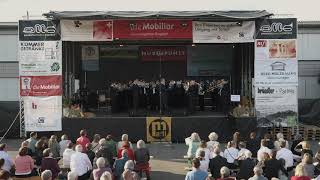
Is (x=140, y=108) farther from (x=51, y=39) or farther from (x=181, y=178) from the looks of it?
(x=181, y=178)

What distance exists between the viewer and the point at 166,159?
17672 millimetres

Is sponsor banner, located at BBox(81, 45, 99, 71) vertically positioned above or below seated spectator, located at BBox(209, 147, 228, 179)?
above

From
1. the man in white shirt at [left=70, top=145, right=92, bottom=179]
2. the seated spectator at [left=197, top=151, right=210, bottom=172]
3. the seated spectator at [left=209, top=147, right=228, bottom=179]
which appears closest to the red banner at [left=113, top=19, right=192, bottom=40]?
the man in white shirt at [left=70, top=145, right=92, bottom=179]

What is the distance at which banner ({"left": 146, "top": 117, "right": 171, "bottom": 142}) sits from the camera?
1997 centimetres

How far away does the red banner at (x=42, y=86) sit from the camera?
1988 cm

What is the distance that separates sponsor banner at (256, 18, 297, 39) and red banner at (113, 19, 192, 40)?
238 cm

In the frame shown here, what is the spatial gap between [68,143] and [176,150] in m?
5.43

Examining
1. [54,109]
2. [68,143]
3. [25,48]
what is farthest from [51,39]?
[68,143]

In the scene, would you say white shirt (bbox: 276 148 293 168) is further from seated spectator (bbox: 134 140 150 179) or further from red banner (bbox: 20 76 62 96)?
red banner (bbox: 20 76 62 96)

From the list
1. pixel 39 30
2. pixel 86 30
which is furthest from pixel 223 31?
pixel 39 30

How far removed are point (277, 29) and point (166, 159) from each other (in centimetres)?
591

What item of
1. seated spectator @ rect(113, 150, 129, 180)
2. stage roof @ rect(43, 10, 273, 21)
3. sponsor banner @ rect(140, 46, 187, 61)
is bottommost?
seated spectator @ rect(113, 150, 129, 180)

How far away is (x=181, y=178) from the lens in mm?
15312

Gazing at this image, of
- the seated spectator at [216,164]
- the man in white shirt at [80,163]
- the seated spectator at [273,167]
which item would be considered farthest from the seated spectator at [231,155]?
the man in white shirt at [80,163]
